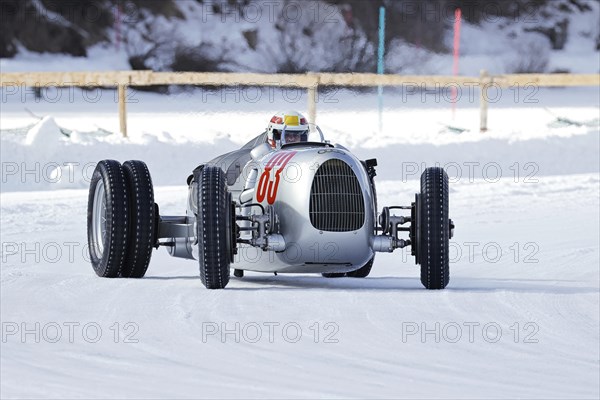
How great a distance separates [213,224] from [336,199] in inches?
39.8

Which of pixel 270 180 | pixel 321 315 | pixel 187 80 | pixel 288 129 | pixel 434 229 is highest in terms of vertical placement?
pixel 187 80

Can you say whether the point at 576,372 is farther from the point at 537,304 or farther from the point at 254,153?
the point at 254,153

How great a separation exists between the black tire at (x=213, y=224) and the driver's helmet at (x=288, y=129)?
1.32 m

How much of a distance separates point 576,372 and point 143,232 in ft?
15.3

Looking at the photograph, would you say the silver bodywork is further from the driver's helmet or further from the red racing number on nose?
the driver's helmet

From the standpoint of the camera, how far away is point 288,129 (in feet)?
39.3

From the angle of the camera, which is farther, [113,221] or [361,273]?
[361,273]

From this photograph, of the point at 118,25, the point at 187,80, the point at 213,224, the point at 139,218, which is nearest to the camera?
the point at 213,224

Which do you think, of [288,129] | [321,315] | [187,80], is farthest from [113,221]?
[187,80]

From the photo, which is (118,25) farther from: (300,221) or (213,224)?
(213,224)

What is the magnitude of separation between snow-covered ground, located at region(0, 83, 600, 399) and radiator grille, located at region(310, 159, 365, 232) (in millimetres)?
535

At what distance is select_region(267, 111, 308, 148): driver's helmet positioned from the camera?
12.0m

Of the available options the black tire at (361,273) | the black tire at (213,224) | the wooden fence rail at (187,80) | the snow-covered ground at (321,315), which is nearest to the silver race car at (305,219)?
the black tire at (213,224)

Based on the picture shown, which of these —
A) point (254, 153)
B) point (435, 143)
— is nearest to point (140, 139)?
point (435, 143)
